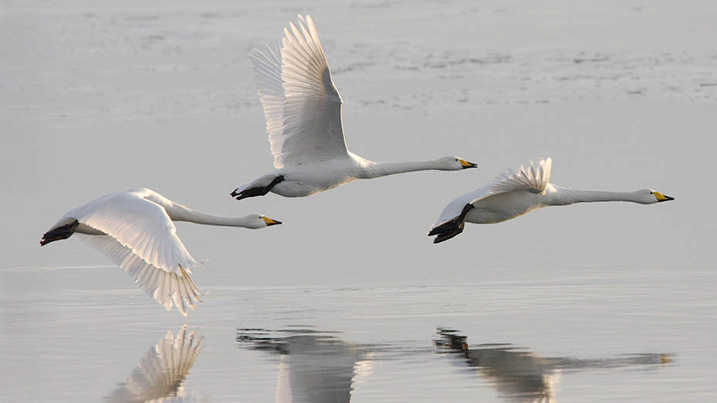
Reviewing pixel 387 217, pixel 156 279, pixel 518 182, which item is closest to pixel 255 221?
pixel 156 279

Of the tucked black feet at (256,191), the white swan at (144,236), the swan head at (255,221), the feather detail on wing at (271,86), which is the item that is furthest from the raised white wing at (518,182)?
the feather detail on wing at (271,86)

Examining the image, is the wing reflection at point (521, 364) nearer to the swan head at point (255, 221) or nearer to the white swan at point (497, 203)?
the white swan at point (497, 203)

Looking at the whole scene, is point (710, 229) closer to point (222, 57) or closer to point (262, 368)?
point (262, 368)

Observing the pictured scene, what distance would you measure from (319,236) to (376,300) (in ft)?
9.34

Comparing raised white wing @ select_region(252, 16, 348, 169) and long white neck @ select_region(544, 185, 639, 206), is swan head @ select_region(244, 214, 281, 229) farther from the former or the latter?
long white neck @ select_region(544, 185, 639, 206)

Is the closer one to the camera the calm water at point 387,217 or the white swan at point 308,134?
the calm water at point 387,217

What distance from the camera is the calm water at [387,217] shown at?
31.1 ft

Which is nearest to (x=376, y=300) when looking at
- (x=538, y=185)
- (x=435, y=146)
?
(x=538, y=185)

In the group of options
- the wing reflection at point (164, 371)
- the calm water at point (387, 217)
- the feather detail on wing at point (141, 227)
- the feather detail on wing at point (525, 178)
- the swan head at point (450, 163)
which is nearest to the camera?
the wing reflection at point (164, 371)

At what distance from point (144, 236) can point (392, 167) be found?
342 centimetres

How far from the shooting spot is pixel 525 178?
1122 centimetres

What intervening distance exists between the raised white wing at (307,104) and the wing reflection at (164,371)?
2871mm

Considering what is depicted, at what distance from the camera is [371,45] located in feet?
90.0

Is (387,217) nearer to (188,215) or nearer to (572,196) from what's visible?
(572,196)
